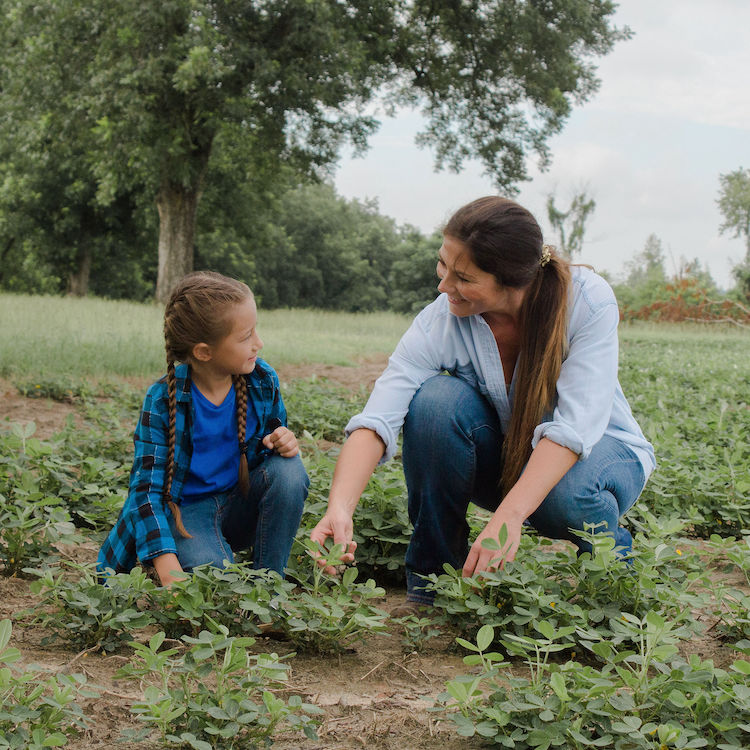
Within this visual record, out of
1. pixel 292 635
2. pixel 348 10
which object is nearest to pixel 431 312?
pixel 292 635

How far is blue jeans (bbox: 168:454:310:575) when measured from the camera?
8.35 feet

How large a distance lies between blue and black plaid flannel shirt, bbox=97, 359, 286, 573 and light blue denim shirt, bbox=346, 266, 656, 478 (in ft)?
1.60

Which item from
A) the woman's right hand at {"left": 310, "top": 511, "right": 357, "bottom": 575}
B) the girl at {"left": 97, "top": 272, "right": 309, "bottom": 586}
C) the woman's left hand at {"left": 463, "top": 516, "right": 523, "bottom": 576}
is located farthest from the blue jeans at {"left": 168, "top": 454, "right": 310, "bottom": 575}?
the woman's left hand at {"left": 463, "top": 516, "right": 523, "bottom": 576}

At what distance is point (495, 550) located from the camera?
221cm

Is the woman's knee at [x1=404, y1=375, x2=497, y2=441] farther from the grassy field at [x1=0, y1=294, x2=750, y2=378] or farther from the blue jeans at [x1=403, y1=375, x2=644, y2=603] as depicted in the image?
the grassy field at [x1=0, y1=294, x2=750, y2=378]

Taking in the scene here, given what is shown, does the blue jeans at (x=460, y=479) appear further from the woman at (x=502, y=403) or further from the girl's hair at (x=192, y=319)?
the girl's hair at (x=192, y=319)

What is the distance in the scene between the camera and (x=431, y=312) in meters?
2.87

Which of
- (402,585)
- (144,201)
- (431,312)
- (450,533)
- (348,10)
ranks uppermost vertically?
(348,10)

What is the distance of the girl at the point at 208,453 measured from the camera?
251 cm

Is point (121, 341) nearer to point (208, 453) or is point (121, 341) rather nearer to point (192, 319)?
point (208, 453)

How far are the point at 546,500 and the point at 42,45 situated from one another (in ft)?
51.8

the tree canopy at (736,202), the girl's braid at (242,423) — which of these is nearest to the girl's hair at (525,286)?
the girl's braid at (242,423)


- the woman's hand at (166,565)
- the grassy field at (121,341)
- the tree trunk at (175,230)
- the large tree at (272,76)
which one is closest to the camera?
the woman's hand at (166,565)

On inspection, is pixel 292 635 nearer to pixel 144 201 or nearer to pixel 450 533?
pixel 450 533
